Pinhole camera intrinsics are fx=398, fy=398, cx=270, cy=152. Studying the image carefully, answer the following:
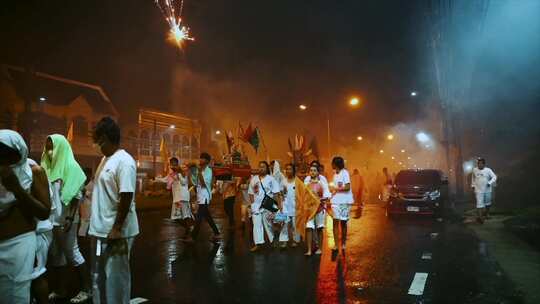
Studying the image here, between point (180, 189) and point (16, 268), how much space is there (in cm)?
616

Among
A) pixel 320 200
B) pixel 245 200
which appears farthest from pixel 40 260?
pixel 245 200

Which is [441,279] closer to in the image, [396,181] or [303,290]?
[303,290]

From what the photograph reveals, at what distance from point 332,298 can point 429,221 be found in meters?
8.35

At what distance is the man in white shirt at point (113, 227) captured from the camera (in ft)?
10.7

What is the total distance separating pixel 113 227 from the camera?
3.28m

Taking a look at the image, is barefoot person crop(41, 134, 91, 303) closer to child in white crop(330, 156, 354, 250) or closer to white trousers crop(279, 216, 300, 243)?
white trousers crop(279, 216, 300, 243)

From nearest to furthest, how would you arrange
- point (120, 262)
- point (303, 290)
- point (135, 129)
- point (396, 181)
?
point (120, 262), point (303, 290), point (396, 181), point (135, 129)

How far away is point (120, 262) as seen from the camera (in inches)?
130

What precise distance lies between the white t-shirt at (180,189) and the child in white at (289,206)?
2.31 m

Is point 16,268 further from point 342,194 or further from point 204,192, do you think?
point 204,192

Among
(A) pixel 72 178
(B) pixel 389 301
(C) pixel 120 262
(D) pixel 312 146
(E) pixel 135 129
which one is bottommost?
(B) pixel 389 301

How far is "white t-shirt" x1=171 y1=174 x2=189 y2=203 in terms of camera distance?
8.89m

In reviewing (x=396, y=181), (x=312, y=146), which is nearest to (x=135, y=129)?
(x=312, y=146)

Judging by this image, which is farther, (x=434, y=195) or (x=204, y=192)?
(x=434, y=195)
